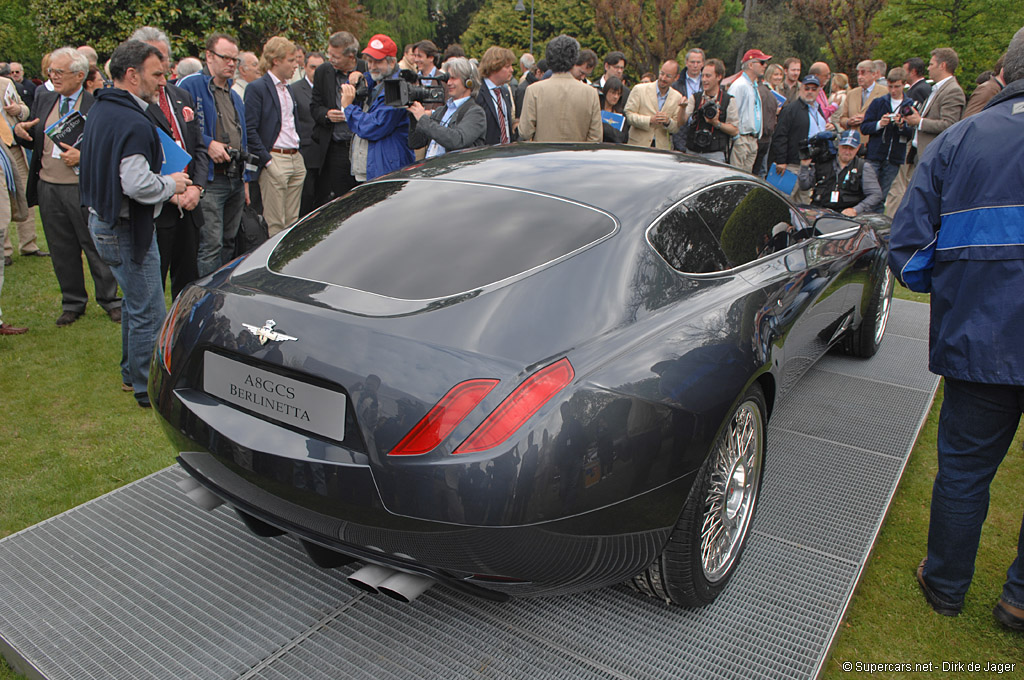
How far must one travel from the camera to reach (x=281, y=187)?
7074mm

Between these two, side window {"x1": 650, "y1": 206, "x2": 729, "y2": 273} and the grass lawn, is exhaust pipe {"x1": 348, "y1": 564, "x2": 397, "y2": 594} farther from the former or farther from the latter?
side window {"x1": 650, "y1": 206, "x2": 729, "y2": 273}

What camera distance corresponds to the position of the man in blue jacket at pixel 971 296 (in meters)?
2.45

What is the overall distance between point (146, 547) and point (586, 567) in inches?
72.1

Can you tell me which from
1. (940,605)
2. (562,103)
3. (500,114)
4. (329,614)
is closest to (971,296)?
(940,605)

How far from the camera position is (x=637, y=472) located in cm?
217

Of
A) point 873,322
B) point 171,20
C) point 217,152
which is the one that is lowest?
point 873,322

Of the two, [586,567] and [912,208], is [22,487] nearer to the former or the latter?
[586,567]

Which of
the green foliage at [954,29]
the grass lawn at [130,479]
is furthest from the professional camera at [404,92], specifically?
the green foliage at [954,29]

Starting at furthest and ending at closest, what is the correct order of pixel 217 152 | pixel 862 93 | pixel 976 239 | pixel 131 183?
pixel 862 93, pixel 217 152, pixel 131 183, pixel 976 239

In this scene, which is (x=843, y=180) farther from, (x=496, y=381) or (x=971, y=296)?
(x=496, y=381)

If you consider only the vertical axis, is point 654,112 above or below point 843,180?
above

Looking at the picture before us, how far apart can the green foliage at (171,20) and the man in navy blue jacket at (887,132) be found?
43.1 ft

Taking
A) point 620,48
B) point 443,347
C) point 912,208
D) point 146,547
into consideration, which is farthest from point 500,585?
point 620,48

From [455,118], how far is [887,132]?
5.83m
